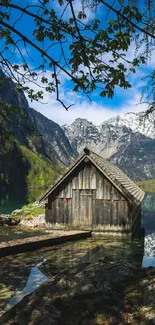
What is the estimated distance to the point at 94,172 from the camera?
2294 centimetres

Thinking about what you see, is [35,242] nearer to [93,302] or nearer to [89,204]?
[89,204]

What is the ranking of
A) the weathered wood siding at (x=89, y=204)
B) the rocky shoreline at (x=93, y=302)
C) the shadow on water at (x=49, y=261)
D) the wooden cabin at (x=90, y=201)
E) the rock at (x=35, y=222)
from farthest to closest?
the rock at (x=35, y=222)
the weathered wood siding at (x=89, y=204)
the wooden cabin at (x=90, y=201)
the shadow on water at (x=49, y=261)
the rocky shoreline at (x=93, y=302)

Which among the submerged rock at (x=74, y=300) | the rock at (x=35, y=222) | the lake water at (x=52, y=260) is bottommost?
the lake water at (x=52, y=260)

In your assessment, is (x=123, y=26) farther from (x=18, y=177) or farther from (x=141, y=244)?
(x=18, y=177)

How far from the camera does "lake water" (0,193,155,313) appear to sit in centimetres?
1127

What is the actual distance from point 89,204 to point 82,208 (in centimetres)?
66

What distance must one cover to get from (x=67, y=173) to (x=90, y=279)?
16115mm

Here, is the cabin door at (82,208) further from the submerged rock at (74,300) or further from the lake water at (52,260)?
the submerged rock at (74,300)

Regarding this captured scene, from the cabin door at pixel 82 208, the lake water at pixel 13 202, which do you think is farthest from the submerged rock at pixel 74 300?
the lake water at pixel 13 202

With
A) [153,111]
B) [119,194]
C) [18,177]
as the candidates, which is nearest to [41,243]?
[119,194]

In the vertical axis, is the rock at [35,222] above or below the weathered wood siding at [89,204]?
below

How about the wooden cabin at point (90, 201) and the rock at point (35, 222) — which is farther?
the rock at point (35, 222)

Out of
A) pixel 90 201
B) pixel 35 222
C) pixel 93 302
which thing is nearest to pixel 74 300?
pixel 93 302

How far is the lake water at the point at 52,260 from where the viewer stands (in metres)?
11.3
